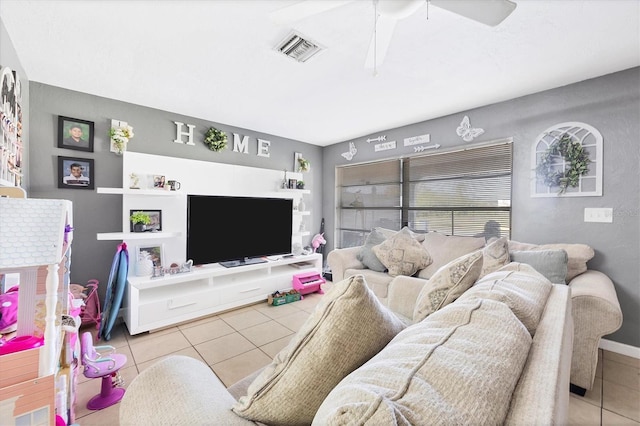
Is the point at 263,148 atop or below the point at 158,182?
atop

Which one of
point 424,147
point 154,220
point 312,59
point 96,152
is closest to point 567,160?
point 424,147

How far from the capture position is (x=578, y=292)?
1800mm

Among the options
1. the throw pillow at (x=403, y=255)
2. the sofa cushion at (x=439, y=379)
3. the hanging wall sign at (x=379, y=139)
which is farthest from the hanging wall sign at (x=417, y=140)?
the sofa cushion at (x=439, y=379)

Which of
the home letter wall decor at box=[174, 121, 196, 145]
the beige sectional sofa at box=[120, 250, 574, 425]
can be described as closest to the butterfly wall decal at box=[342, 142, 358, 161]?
the home letter wall decor at box=[174, 121, 196, 145]

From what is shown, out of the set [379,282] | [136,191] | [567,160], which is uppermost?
[567,160]

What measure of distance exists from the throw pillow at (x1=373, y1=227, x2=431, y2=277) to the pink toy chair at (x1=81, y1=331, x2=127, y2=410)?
2366 mm

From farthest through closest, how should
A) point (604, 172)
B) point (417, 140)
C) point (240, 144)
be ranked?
point (240, 144)
point (417, 140)
point (604, 172)

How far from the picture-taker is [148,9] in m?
1.62

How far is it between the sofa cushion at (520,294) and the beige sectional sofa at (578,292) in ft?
2.62

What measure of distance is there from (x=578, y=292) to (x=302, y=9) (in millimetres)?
2413

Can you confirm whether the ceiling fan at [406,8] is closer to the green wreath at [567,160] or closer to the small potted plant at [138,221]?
the green wreath at [567,160]

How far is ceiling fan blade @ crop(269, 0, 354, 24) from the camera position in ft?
4.36

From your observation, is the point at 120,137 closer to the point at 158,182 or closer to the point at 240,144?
the point at 158,182

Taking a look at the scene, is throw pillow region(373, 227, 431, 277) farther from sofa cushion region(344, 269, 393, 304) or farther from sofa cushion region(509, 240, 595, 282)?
sofa cushion region(509, 240, 595, 282)
